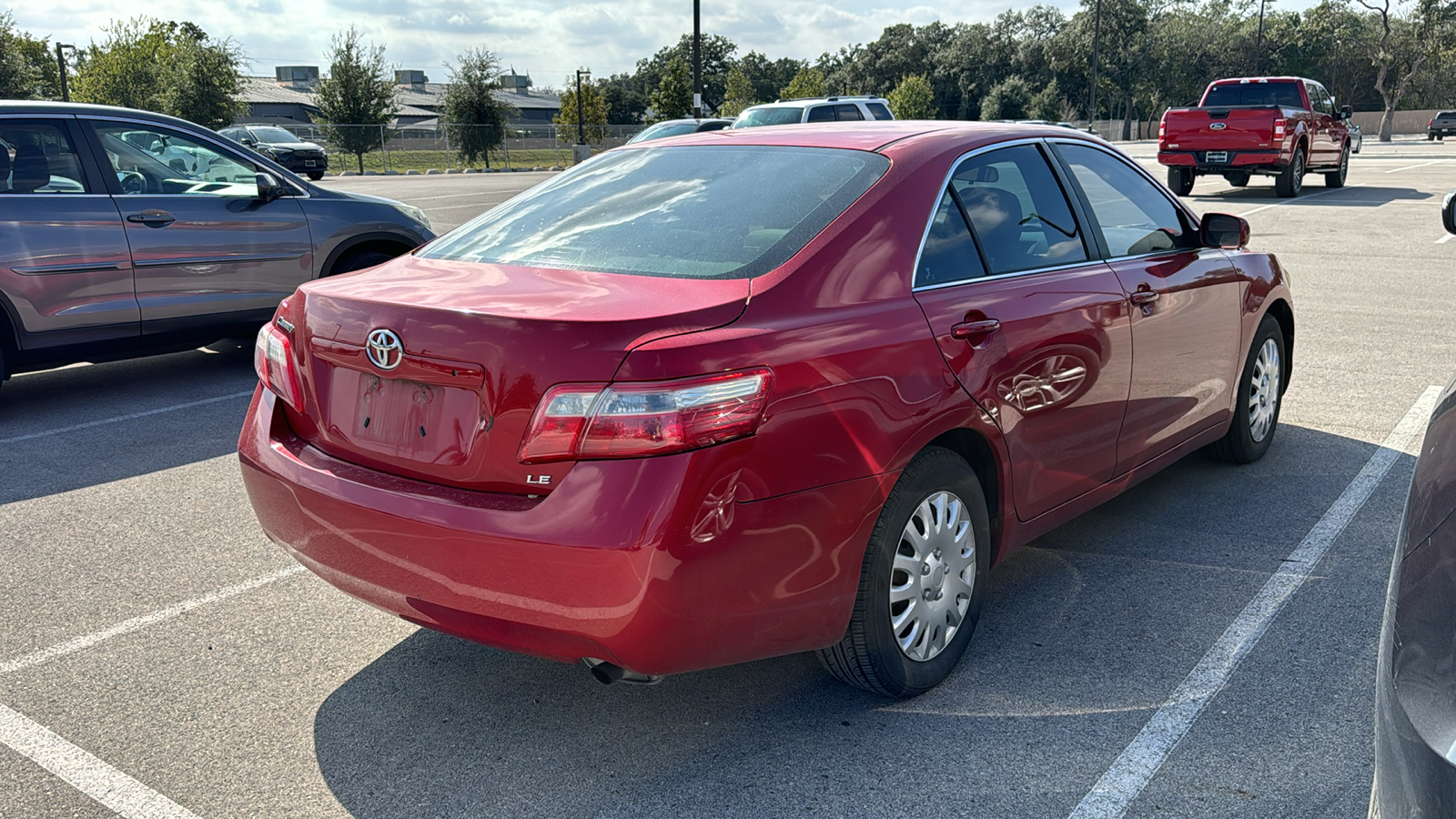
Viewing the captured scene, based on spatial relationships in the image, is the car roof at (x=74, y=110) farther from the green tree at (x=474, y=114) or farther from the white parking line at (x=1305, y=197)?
the green tree at (x=474, y=114)

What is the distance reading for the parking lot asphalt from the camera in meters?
2.85

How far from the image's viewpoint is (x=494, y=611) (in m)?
2.76

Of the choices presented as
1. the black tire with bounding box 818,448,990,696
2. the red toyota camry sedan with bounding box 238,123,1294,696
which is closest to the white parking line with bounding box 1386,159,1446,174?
the red toyota camry sedan with bounding box 238,123,1294,696

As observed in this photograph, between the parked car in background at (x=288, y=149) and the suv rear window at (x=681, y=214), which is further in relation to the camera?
the parked car in background at (x=288, y=149)

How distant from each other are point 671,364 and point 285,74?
122906mm

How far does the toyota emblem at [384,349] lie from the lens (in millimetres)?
2887

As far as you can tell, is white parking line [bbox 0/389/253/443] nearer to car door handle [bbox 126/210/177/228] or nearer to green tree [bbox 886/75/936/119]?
car door handle [bbox 126/210/177/228]

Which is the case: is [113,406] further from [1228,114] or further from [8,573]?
[1228,114]

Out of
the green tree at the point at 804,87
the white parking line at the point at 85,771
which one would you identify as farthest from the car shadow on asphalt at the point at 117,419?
the green tree at the point at 804,87

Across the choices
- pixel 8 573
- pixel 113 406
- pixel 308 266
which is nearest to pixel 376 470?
pixel 8 573

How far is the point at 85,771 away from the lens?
296cm

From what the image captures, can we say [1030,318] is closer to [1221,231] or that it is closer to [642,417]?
[642,417]

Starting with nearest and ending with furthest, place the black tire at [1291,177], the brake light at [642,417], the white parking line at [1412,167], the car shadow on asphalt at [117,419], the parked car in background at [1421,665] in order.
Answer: the parked car in background at [1421,665], the brake light at [642,417], the car shadow on asphalt at [117,419], the black tire at [1291,177], the white parking line at [1412,167]

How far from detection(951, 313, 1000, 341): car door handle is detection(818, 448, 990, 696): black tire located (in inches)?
12.9
